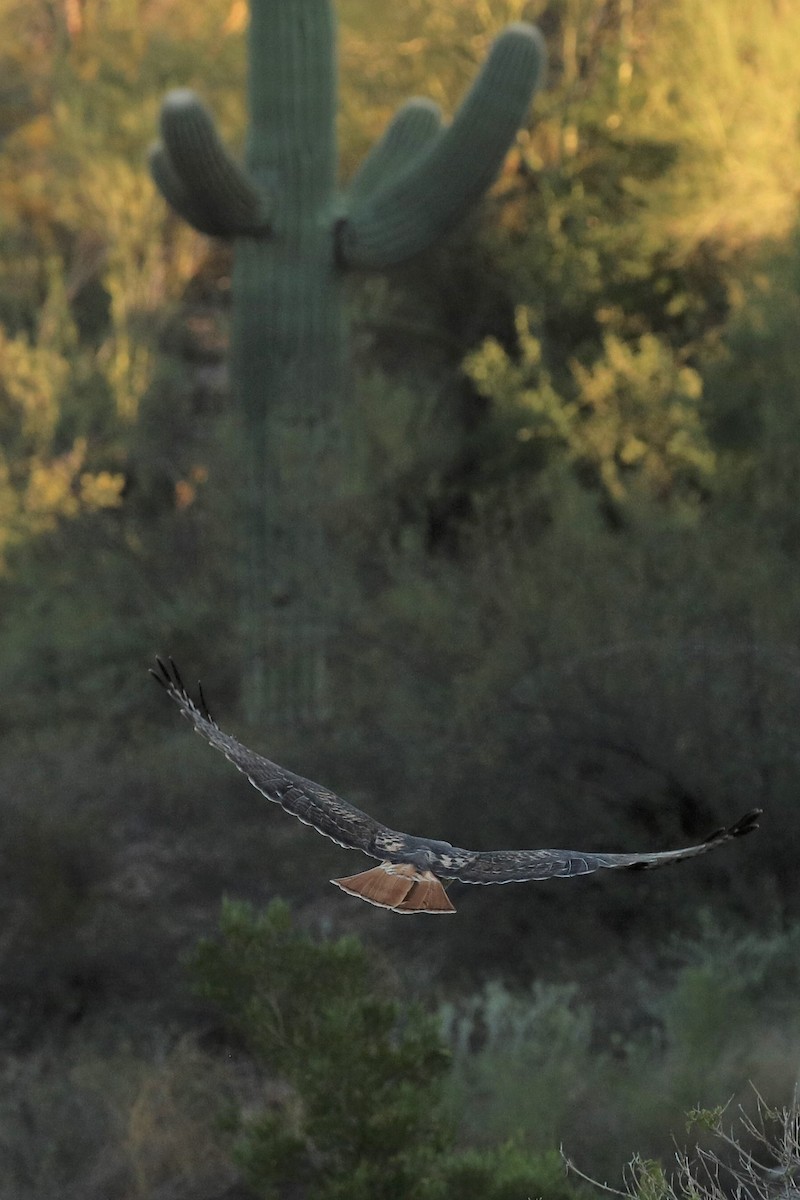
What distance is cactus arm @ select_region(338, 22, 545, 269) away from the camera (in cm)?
1095

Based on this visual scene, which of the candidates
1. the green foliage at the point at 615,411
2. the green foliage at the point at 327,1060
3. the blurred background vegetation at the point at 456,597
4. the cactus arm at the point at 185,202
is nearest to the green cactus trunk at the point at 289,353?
the cactus arm at the point at 185,202

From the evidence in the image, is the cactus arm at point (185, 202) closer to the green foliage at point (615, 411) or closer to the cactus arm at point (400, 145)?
the cactus arm at point (400, 145)

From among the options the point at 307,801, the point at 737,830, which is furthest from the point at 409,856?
the point at 737,830

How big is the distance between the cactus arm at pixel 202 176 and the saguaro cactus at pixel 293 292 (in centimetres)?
2

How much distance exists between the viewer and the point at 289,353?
38.8 feet

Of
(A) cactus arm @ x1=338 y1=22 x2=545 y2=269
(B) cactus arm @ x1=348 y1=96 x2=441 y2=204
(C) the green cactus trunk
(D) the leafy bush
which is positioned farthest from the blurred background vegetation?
(A) cactus arm @ x1=338 y1=22 x2=545 y2=269

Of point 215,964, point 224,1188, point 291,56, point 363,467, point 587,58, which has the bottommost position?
point 224,1188

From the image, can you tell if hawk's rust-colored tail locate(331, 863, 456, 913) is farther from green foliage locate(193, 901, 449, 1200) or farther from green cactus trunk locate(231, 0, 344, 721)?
green cactus trunk locate(231, 0, 344, 721)

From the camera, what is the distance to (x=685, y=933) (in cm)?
857

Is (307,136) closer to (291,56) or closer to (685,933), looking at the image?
(291,56)

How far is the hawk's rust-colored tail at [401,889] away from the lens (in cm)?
406

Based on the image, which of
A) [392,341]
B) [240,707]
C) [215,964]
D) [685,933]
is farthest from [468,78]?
[215,964]

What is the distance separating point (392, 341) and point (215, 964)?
36.8 feet

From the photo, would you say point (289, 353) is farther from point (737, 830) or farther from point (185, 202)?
point (737, 830)
